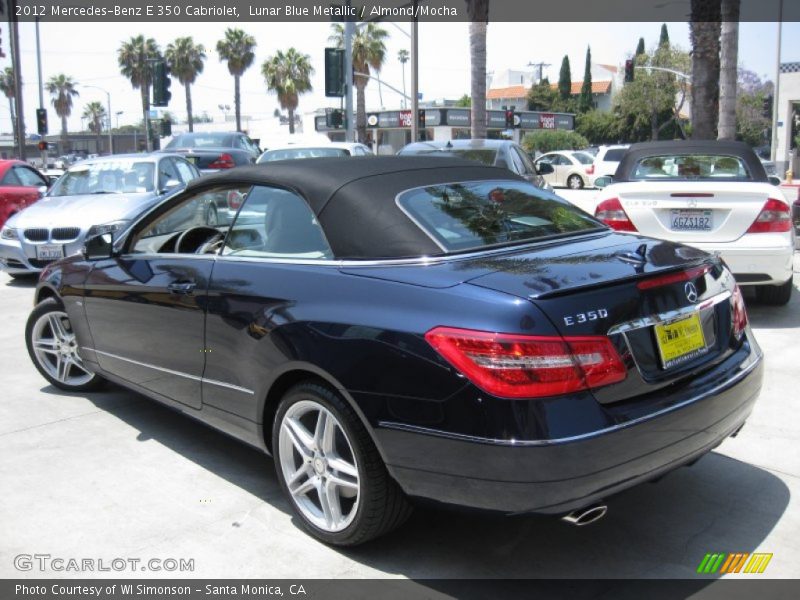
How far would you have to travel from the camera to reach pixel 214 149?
17344 millimetres

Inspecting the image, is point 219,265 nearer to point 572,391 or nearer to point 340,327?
point 340,327

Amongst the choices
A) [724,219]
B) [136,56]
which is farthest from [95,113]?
[724,219]

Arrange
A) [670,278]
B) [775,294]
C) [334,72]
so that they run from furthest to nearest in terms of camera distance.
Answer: [334,72] < [775,294] < [670,278]

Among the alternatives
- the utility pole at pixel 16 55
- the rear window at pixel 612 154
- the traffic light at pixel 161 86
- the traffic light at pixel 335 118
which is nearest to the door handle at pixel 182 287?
the traffic light at pixel 161 86

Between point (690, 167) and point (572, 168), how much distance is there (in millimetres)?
22562

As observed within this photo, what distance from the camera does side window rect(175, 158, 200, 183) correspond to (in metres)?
11.5

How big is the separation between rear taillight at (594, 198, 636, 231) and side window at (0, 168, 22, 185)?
29.5 feet

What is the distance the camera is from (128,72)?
63688mm

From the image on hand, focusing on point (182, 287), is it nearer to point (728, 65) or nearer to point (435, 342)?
point (435, 342)

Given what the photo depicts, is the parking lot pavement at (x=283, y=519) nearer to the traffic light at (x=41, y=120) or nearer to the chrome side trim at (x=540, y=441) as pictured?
the chrome side trim at (x=540, y=441)

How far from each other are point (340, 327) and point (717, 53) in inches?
547

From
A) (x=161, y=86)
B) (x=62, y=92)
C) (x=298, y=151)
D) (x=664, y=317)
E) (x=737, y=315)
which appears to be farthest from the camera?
(x=62, y=92)

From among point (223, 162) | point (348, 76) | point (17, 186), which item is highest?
point (348, 76)

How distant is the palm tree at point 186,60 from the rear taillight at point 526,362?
59.3 metres
